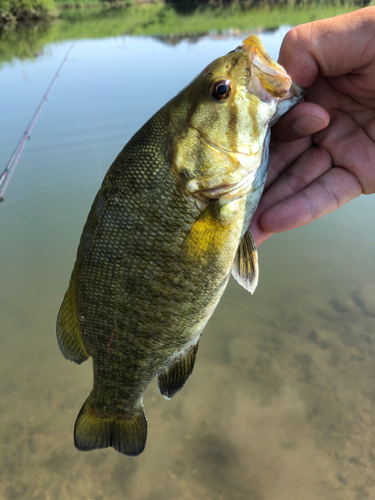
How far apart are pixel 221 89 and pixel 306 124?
0.63 meters

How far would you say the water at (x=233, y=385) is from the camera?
2.96 m

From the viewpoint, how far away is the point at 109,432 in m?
2.06

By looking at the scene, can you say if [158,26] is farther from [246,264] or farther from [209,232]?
[209,232]

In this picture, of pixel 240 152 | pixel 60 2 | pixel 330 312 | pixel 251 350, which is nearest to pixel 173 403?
pixel 251 350

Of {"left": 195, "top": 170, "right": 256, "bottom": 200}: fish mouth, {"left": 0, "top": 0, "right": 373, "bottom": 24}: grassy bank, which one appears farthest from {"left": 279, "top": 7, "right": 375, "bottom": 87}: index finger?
{"left": 0, "top": 0, "right": 373, "bottom": 24}: grassy bank

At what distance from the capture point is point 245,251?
193cm

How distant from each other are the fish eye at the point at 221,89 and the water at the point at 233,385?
288cm

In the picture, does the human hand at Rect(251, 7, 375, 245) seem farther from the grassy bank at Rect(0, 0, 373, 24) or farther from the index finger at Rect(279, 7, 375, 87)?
the grassy bank at Rect(0, 0, 373, 24)

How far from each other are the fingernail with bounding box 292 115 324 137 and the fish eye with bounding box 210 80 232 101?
570 millimetres

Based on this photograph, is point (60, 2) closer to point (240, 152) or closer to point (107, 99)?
point (107, 99)

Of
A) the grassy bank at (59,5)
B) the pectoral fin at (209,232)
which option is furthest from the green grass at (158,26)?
the pectoral fin at (209,232)

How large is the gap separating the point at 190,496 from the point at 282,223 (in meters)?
2.39

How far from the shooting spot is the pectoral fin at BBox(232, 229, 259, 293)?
1.92 meters

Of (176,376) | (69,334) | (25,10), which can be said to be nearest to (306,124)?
(176,376)
